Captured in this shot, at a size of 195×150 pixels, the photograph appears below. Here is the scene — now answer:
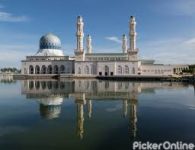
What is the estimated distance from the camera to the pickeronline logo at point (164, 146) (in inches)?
418

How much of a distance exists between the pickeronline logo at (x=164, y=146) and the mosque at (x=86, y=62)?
5735 cm

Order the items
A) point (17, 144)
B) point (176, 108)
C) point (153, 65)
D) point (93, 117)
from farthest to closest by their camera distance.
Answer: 1. point (153, 65)
2. point (176, 108)
3. point (93, 117)
4. point (17, 144)

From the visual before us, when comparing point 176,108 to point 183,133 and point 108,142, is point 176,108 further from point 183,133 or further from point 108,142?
point 108,142

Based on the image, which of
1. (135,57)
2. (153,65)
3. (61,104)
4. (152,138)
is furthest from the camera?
(153,65)

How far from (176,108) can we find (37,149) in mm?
12805

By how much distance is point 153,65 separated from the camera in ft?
260

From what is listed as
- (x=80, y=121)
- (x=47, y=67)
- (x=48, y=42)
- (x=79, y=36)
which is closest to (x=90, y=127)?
(x=80, y=121)

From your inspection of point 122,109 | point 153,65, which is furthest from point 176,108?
point 153,65

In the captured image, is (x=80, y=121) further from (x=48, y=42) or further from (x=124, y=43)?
(x=124, y=43)

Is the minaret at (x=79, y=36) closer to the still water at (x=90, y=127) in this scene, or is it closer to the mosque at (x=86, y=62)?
the mosque at (x=86, y=62)

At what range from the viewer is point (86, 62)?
74938mm

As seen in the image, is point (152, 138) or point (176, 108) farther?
point (176, 108)

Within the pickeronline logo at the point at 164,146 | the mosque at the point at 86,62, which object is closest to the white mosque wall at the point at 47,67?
the mosque at the point at 86,62

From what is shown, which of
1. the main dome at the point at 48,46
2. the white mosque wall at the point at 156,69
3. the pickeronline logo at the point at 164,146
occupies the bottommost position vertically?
the pickeronline logo at the point at 164,146
